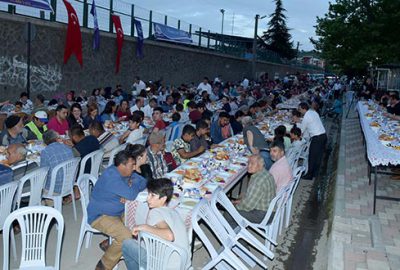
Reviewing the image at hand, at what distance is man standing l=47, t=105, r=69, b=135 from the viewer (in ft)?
28.0

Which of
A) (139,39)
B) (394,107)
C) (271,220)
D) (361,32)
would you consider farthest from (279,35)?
(271,220)

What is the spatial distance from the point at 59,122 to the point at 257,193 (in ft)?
15.7

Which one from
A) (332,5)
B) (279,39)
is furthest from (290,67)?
(332,5)

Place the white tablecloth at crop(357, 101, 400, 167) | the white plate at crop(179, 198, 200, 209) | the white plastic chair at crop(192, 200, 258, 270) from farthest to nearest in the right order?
the white tablecloth at crop(357, 101, 400, 167)
the white plate at crop(179, 198, 200, 209)
the white plastic chair at crop(192, 200, 258, 270)

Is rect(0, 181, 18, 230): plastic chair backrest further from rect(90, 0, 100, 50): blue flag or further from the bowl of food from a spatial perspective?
rect(90, 0, 100, 50): blue flag

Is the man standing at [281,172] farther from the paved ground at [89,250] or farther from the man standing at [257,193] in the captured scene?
the paved ground at [89,250]

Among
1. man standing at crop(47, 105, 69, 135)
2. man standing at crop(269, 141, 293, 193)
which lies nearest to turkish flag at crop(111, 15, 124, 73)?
man standing at crop(47, 105, 69, 135)

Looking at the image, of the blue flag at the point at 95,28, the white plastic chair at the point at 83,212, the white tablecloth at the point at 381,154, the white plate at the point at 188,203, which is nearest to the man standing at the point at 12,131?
the white plastic chair at the point at 83,212

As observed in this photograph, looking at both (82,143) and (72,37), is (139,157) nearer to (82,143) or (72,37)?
(82,143)

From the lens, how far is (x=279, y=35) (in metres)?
60.3

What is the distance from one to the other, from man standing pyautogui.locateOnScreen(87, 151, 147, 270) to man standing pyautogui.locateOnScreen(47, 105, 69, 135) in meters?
4.16

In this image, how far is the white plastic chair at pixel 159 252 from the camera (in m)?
3.56

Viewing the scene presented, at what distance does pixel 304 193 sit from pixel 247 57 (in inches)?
1172

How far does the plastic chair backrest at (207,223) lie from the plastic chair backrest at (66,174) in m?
2.28
